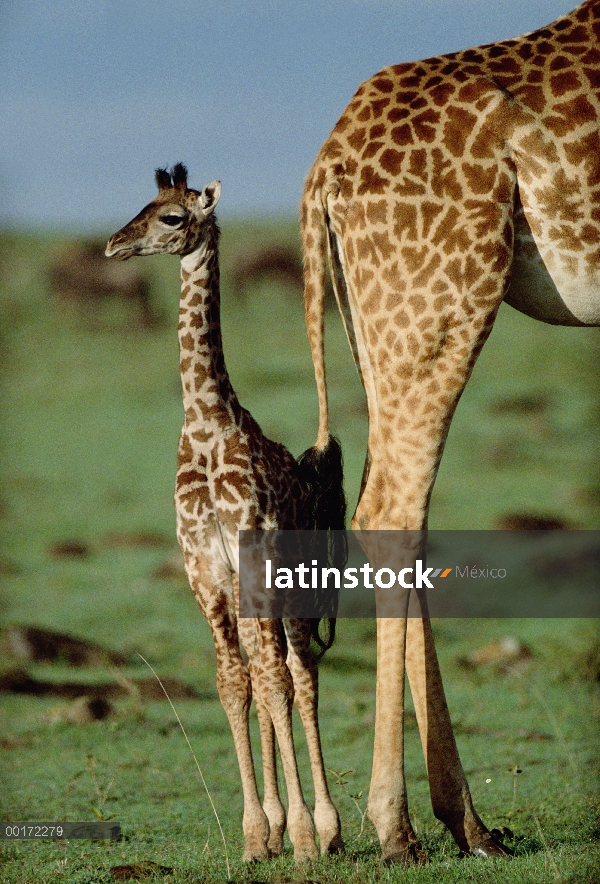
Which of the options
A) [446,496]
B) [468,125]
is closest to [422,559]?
[468,125]

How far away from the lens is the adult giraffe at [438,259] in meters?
4.52

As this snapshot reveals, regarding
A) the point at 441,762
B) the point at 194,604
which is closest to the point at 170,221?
the point at 441,762

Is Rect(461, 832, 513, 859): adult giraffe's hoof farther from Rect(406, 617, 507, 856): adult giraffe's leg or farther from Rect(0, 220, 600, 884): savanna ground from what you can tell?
Rect(0, 220, 600, 884): savanna ground

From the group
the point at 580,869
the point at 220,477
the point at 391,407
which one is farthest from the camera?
the point at 220,477

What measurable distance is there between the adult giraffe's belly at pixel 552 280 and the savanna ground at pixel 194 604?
199cm

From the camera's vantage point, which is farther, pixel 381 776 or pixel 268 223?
pixel 268 223

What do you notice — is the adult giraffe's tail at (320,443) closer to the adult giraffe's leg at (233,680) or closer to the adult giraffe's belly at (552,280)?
the adult giraffe's leg at (233,680)

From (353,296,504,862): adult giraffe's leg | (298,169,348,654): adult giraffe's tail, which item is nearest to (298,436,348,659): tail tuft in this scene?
(298,169,348,654): adult giraffe's tail

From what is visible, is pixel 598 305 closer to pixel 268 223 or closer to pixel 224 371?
pixel 224 371

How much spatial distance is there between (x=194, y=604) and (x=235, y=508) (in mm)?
6299

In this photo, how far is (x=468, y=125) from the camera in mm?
4602

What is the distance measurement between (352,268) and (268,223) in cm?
2361

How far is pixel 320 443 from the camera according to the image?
5.02m

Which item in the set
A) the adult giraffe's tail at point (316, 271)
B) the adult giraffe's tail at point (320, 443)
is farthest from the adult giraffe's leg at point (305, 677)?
the adult giraffe's tail at point (316, 271)
